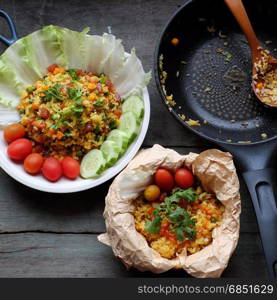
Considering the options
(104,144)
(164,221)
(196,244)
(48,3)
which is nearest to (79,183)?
(104,144)

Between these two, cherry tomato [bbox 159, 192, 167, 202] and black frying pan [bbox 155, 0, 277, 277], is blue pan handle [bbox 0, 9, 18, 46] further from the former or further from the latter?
cherry tomato [bbox 159, 192, 167, 202]

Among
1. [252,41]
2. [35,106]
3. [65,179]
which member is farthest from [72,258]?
[252,41]

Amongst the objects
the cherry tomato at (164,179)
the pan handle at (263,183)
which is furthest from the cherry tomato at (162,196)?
the pan handle at (263,183)

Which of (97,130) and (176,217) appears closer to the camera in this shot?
(176,217)

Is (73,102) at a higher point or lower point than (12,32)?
lower

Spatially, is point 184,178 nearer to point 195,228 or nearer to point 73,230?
point 195,228

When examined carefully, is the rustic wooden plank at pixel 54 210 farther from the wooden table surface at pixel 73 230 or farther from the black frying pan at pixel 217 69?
the black frying pan at pixel 217 69

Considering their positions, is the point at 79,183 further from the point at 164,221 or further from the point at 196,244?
the point at 196,244
